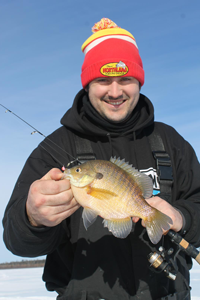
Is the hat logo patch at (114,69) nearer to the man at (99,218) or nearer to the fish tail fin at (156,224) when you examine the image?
the man at (99,218)

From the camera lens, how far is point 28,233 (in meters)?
2.35

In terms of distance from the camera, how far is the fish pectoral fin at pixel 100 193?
2.18m

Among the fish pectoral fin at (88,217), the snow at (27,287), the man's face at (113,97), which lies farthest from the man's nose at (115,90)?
the snow at (27,287)

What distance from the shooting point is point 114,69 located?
326 centimetres

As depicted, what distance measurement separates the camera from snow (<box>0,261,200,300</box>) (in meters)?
5.78

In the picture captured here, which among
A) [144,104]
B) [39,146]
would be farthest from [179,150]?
[39,146]

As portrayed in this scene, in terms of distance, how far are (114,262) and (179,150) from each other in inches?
58.4

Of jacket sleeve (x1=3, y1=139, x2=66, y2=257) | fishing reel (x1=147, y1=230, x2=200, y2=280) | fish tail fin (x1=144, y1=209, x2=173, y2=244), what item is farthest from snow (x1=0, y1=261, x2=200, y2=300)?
fish tail fin (x1=144, y1=209, x2=173, y2=244)

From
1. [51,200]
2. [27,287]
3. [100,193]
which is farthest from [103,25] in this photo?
[27,287]

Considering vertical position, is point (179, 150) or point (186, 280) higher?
point (179, 150)

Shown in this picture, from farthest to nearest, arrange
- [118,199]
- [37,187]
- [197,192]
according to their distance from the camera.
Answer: [197,192]
[118,199]
[37,187]

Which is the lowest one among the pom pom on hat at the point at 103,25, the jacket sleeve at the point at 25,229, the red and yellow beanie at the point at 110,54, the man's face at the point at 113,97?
the jacket sleeve at the point at 25,229

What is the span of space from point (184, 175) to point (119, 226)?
130 cm

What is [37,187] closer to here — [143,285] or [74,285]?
[74,285]
